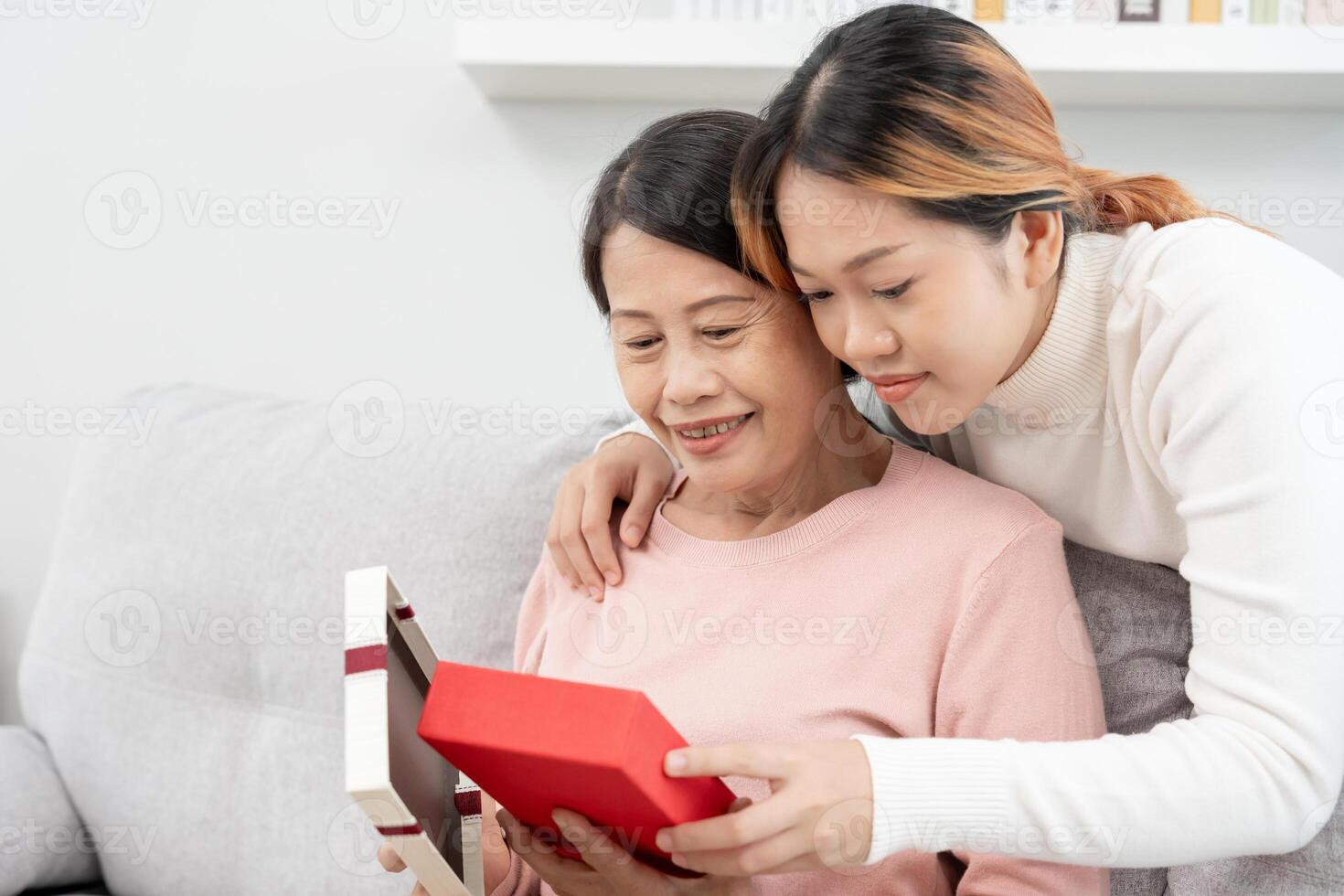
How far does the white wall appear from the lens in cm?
202

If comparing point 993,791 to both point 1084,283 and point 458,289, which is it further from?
point 458,289

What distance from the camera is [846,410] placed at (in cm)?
125

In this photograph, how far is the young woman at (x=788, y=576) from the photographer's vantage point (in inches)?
41.9

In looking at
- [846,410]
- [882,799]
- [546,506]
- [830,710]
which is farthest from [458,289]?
[882,799]

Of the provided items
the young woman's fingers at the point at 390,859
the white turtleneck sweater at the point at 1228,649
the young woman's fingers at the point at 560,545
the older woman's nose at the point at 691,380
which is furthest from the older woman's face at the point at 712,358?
the young woman's fingers at the point at 390,859

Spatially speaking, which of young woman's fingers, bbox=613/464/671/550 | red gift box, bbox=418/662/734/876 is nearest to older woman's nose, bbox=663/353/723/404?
young woman's fingers, bbox=613/464/671/550

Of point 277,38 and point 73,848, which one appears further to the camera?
point 277,38

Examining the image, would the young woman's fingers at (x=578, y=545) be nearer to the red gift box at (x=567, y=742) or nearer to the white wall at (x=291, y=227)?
the red gift box at (x=567, y=742)

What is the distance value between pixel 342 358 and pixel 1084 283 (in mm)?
1445

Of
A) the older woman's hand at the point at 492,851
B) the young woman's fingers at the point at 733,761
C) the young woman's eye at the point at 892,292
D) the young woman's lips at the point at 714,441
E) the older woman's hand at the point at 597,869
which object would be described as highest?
the young woman's eye at the point at 892,292

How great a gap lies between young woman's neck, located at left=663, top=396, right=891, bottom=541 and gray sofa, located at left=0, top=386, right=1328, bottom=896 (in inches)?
13.8

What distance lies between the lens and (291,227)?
2.10 m

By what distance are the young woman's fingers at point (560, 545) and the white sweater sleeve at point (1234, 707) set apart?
0.49 meters

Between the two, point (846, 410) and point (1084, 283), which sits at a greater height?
point (1084, 283)
